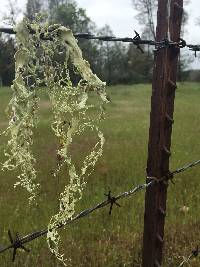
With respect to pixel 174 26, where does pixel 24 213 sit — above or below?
below

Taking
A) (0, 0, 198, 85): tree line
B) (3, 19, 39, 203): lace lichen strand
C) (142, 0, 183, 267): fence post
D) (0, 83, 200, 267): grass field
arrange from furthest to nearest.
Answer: (0, 0, 198, 85): tree line < (0, 83, 200, 267): grass field < (142, 0, 183, 267): fence post < (3, 19, 39, 203): lace lichen strand

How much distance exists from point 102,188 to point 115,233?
2502 mm

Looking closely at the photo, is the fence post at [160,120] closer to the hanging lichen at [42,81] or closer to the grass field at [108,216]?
the hanging lichen at [42,81]

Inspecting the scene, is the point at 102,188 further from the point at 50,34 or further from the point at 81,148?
the point at 50,34

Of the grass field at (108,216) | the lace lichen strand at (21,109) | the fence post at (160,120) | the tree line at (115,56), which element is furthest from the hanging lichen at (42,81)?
the tree line at (115,56)

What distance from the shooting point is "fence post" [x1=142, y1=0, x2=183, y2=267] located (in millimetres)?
2857

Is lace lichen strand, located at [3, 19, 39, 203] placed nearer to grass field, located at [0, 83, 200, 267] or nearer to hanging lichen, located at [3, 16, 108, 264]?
hanging lichen, located at [3, 16, 108, 264]

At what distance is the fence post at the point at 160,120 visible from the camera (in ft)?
9.37

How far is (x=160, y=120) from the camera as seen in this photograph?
9.66ft

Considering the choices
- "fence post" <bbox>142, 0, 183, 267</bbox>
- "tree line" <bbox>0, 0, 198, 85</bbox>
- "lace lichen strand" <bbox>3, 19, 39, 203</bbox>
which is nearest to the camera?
"lace lichen strand" <bbox>3, 19, 39, 203</bbox>

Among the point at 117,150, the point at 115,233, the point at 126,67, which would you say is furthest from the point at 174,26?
the point at 126,67

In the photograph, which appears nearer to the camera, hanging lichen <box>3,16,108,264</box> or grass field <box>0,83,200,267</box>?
hanging lichen <box>3,16,108,264</box>

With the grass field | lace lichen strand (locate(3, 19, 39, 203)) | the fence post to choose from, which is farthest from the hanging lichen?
the grass field

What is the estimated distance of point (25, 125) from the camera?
217 cm
